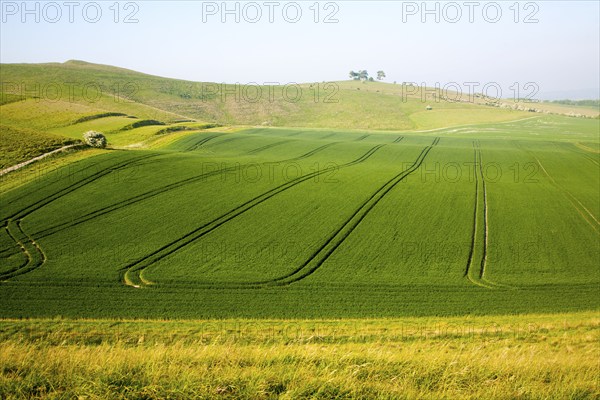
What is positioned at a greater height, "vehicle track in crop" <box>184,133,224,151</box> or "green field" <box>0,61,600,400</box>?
"vehicle track in crop" <box>184,133,224,151</box>

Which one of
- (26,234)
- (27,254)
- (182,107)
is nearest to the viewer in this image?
(27,254)

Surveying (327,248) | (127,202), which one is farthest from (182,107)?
(327,248)

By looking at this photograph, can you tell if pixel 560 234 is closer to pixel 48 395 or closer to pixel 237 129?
pixel 48 395

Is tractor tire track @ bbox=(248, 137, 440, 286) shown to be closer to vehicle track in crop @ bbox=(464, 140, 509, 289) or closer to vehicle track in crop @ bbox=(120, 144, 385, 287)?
vehicle track in crop @ bbox=(120, 144, 385, 287)

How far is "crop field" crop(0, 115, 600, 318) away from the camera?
20.7 m

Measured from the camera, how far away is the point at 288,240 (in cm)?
2802

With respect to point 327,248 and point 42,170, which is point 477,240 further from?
point 42,170

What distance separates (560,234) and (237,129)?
74144 mm

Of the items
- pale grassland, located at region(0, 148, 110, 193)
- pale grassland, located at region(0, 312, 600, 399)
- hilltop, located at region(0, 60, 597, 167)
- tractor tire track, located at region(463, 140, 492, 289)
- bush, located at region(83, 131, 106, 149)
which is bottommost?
tractor tire track, located at region(463, 140, 492, 289)

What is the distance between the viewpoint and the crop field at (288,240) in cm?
2072

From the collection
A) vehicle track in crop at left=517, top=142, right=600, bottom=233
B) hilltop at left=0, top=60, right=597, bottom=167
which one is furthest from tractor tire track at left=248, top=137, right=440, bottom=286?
hilltop at left=0, top=60, right=597, bottom=167

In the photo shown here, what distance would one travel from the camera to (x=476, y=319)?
19.8 m

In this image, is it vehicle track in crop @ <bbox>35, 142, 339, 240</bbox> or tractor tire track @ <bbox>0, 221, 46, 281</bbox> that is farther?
vehicle track in crop @ <bbox>35, 142, 339, 240</bbox>

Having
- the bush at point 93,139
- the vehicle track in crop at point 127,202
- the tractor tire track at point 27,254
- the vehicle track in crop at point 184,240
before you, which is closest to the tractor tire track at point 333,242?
the vehicle track in crop at point 184,240
